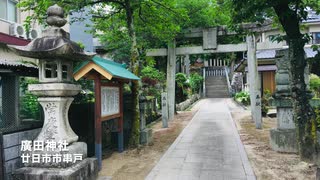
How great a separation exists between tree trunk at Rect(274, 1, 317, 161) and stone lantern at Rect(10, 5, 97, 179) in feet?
16.9

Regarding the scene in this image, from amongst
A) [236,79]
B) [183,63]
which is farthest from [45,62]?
[236,79]

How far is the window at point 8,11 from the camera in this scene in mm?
14288

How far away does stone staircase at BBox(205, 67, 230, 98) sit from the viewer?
3447 cm

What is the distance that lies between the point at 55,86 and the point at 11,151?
1.68 meters

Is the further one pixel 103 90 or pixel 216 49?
pixel 216 49

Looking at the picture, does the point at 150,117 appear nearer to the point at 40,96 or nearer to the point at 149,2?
the point at 149,2

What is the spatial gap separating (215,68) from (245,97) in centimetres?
1963

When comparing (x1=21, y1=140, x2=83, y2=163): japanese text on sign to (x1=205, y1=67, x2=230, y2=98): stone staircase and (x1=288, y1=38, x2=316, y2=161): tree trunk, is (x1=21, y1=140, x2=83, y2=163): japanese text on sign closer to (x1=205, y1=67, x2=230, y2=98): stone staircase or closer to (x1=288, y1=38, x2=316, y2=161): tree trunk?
(x1=288, y1=38, x2=316, y2=161): tree trunk

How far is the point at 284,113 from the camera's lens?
9.00m

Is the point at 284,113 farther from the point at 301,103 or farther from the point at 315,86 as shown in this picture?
the point at 315,86

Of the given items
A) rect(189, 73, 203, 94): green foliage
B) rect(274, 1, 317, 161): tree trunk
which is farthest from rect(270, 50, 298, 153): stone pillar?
rect(189, 73, 203, 94): green foliage

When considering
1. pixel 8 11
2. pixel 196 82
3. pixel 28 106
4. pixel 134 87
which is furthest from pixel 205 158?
pixel 196 82

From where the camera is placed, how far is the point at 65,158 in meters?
5.74

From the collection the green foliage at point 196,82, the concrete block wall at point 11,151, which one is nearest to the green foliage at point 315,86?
the green foliage at point 196,82
